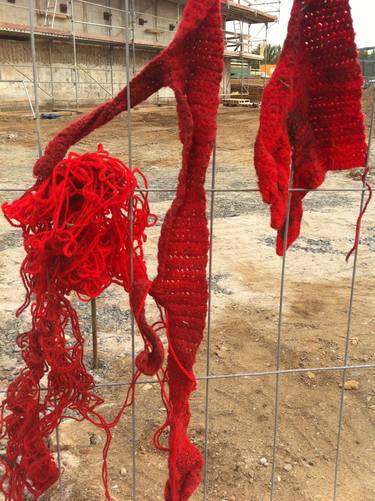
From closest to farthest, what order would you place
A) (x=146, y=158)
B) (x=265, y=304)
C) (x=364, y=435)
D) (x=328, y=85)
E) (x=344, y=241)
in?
(x=328, y=85) < (x=364, y=435) < (x=265, y=304) < (x=344, y=241) < (x=146, y=158)

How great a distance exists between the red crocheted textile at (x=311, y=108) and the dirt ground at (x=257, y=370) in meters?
1.16

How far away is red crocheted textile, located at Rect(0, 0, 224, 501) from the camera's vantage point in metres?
1.05

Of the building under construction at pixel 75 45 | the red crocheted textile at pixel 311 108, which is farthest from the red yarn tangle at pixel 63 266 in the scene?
the building under construction at pixel 75 45

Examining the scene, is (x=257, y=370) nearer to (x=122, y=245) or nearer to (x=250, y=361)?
(x=250, y=361)

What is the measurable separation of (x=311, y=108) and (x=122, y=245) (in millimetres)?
562

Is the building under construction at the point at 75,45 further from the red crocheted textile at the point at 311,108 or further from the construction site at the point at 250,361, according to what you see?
the red crocheted textile at the point at 311,108

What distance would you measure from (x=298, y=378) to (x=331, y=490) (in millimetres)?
688

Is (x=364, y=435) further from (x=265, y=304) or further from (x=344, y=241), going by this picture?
(x=344, y=241)

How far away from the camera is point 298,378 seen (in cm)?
250

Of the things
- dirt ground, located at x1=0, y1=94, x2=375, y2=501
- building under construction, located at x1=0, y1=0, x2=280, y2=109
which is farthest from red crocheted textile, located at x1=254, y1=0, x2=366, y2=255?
building under construction, located at x1=0, y1=0, x2=280, y2=109

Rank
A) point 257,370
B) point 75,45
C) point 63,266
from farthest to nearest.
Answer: point 75,45, point 257,370, point 63,266

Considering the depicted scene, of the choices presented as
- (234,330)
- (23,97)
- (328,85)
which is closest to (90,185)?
(328,85)

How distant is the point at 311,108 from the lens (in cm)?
124

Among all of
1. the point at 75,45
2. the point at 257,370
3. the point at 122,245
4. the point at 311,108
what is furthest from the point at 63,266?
the point at 75,45
